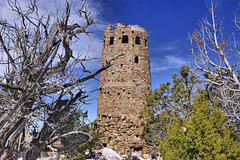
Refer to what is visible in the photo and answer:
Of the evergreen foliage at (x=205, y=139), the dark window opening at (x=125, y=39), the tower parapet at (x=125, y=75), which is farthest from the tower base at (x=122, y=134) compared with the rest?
the dark window opening at (x=125, y=39)

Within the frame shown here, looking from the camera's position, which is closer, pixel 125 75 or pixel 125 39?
pixel 125 75

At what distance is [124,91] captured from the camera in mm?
22844

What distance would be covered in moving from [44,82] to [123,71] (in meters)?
17.2

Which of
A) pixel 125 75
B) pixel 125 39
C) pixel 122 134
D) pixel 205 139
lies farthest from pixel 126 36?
pixel 205 139

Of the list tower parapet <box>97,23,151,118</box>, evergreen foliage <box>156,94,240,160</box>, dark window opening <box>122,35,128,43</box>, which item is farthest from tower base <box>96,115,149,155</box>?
dark window opening <box>122,35,128,43</box>

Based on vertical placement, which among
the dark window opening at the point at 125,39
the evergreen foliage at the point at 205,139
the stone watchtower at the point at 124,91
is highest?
the dark window opening at the point at 125,39

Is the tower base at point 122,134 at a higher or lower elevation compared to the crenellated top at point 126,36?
lower

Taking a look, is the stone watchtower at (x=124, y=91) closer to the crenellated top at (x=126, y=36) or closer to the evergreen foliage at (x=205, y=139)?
the crenellated top at (x=126, y=36)

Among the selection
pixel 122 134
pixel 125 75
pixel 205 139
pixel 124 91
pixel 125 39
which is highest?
pixel 125 39

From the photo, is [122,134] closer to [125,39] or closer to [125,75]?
[125,75]

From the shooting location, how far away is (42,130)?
23.1 feet

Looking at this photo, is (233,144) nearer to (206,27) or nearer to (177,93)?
(206,27)

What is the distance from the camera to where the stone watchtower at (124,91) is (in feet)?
71.9

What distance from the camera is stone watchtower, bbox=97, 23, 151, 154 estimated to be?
21.9 metres
